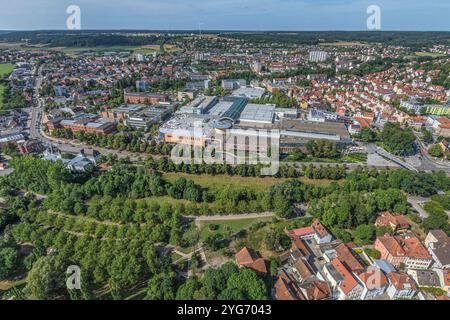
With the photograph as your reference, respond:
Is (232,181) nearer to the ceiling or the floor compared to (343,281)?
nearer to the ceiling

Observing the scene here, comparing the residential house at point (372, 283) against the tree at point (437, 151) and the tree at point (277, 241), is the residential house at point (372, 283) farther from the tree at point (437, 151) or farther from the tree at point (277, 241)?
the tree at point (437, 151)

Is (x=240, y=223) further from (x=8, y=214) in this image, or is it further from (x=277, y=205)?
(x=8, y=214)

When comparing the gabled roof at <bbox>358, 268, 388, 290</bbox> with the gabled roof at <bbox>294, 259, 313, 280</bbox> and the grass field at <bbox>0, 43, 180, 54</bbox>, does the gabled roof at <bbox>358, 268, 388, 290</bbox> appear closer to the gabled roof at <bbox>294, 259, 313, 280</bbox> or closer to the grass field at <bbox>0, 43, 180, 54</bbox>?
the gabled roof at <bbox>294, 259, 313, 280</bbox>

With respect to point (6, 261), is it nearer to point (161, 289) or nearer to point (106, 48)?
point (161, 289)

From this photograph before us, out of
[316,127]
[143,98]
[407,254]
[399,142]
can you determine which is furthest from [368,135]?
Answer: [143,98]

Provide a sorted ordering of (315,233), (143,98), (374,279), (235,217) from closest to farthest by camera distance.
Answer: (374,279), (315,233), (235,217), (143,98)

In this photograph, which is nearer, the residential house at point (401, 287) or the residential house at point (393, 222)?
the residential house at point (401, 287)

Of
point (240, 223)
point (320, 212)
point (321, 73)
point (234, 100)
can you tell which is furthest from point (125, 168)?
point (321, 73)

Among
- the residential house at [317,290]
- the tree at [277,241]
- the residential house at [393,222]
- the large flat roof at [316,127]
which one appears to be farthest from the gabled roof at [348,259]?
the large flat roof at [316,127]

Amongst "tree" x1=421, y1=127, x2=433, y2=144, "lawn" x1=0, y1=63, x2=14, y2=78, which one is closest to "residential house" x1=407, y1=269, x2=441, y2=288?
"tree" x1=421, y1=127, x2=433, y2=144
